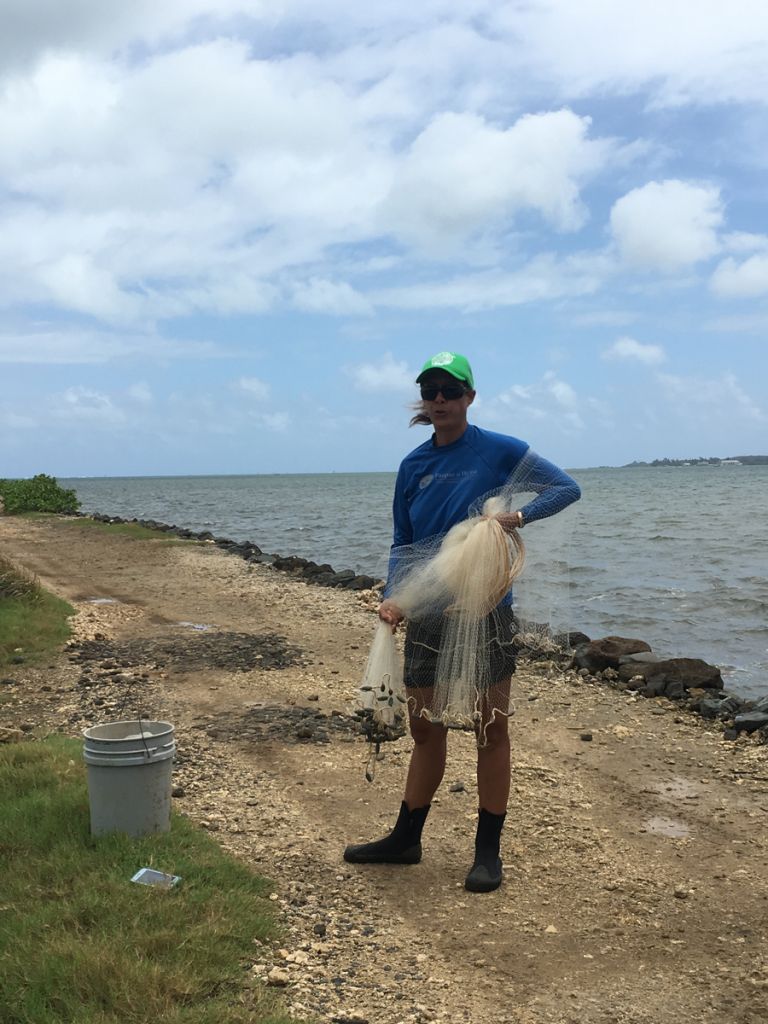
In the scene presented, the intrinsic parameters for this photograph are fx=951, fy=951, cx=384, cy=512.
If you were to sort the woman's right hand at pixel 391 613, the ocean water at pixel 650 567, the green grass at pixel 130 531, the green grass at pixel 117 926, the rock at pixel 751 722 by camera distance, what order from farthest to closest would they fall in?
the green grass at pixel 130 531
the ocean water at pixel 650 567
the rock at pixel 751 722
the woman's right hand at pixel 391 613
the green grass at pixel 117 926

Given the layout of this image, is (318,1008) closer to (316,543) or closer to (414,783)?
(414,783)

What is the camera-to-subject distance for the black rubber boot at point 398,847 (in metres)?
4.50

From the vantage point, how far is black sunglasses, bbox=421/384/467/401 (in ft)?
13.1

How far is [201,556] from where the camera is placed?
69.7 ft

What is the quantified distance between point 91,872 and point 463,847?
1823mm

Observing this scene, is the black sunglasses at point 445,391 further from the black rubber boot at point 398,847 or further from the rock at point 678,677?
the rock at point 678,677

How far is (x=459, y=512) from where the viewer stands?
161 inches

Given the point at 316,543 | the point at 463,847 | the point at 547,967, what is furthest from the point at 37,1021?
the point at 316,543

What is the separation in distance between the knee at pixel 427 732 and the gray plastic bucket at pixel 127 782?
1163 mm

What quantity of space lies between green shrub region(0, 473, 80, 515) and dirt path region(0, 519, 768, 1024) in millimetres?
28794

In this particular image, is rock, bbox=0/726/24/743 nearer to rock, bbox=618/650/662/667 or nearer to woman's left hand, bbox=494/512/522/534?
woman's left hand, bbox=494/512/522/534

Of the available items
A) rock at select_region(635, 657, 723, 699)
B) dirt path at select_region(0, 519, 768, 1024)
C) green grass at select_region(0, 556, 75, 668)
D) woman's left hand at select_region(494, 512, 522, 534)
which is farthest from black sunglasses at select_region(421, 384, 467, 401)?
green grass at select_region(0, 556, 75, 668)

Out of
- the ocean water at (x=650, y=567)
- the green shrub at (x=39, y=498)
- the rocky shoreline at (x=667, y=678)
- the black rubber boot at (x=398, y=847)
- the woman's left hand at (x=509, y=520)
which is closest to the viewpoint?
the woman's left hand at (x=509, y=520)

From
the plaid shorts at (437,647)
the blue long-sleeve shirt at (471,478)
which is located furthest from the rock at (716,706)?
the blue long-sleeve shirt at (471,478)
